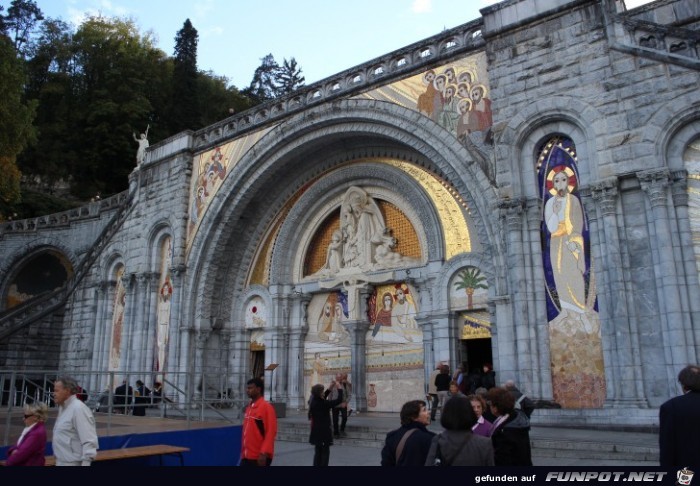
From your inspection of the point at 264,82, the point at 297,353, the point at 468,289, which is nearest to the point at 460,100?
the point at 468,289

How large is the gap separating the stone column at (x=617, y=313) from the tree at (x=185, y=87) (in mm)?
33478

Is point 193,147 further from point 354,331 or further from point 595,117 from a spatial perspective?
point 595,117

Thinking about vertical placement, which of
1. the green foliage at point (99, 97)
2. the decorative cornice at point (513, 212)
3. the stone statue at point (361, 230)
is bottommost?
the decorative cornice at point (513, 212)

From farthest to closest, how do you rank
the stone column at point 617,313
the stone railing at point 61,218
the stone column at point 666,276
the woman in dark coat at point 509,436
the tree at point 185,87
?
the tree at point 185,87 → the stone railing at point 61,218 → the stone column at point 617,313 → the stone column at point 666,276 → the woman in dark coat at point 509,436

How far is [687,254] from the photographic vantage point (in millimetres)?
10133

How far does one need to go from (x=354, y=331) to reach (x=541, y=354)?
6.26 m

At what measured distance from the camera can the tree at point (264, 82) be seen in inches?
1919

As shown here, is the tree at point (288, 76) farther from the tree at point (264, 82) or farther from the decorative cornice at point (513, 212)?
the decorative cornice at point (513, 212)

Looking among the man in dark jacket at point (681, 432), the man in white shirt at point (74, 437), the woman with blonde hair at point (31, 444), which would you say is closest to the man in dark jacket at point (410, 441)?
the man in dark jacket at point (681, 432)

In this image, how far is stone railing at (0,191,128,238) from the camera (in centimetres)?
2588

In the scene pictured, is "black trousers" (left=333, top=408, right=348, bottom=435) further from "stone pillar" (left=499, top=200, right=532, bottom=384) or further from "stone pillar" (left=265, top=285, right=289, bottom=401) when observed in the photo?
"stone pillar" (left=265, top=285, right=289, bottom=401)

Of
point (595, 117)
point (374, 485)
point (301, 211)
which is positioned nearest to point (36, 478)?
point (374, 485)

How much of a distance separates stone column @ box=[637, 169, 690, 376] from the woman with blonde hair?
944 centimetres

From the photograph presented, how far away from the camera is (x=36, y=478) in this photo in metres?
4.03
